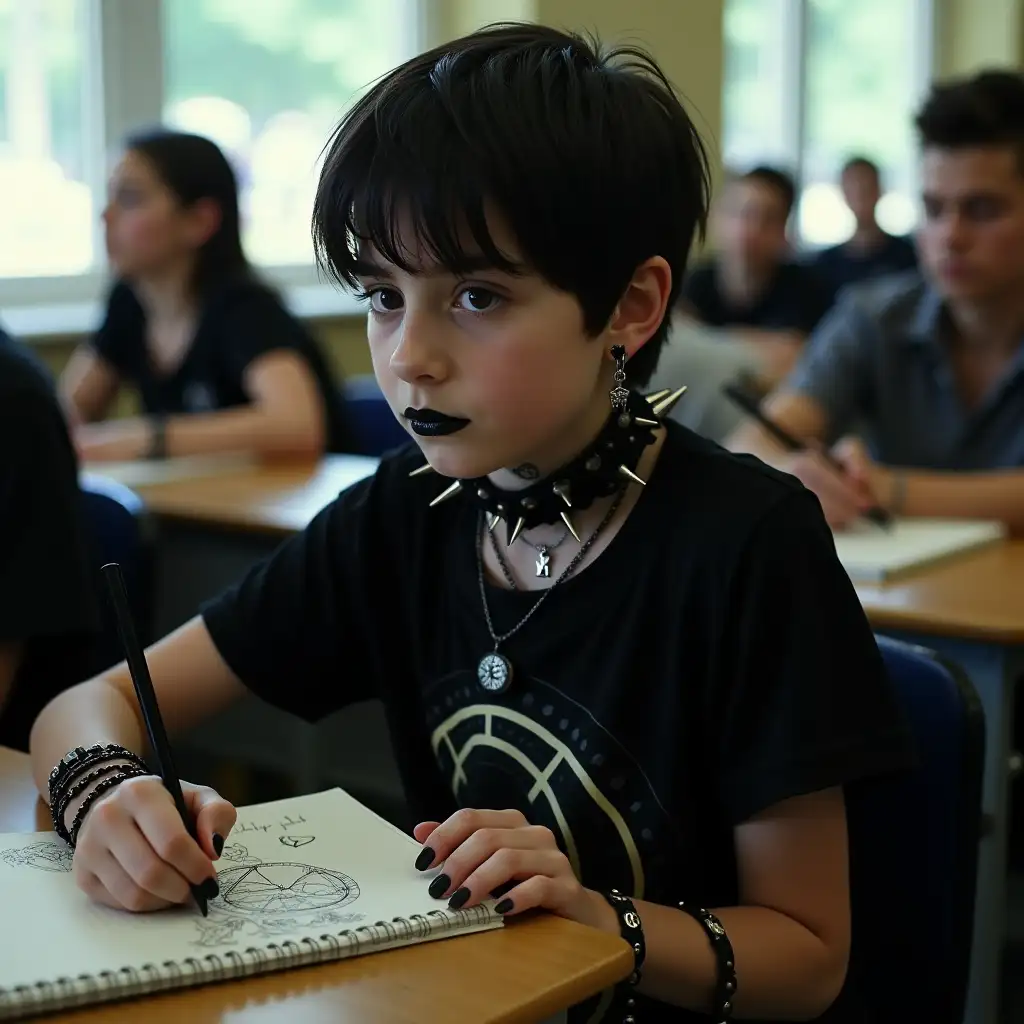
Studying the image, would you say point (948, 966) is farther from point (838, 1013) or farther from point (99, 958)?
point (99, 958)

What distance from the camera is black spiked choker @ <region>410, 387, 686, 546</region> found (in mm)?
1111

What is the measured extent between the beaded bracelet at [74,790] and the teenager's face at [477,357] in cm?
28

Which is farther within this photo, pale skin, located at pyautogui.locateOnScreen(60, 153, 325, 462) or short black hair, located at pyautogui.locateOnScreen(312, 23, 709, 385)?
pale skin, located at pyautogui.locateOnScreen(60, 153, 325, 462)

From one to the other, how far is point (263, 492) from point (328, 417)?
0.58m

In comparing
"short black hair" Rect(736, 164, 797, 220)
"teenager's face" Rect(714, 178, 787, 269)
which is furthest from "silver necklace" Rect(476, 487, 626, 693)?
"short black hair" Rect(736, 164, 797, 220)

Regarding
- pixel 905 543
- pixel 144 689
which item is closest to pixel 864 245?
pixel 905 543

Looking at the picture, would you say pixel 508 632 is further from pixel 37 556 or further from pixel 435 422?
pixel 37 556

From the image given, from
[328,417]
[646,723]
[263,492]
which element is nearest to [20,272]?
[328,417]

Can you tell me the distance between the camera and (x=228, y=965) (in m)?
0.78

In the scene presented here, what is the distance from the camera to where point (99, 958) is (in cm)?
78

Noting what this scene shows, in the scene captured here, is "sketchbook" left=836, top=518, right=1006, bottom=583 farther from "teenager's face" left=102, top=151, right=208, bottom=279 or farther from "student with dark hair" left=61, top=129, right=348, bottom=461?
"teenager's face" left=102, top=151, right=208, bottom=279

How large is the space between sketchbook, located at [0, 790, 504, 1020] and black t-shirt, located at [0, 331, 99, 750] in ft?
1.75

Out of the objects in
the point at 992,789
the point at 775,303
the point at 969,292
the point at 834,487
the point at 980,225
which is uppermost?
the point at 980,225

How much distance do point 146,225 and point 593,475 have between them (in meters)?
2.24
